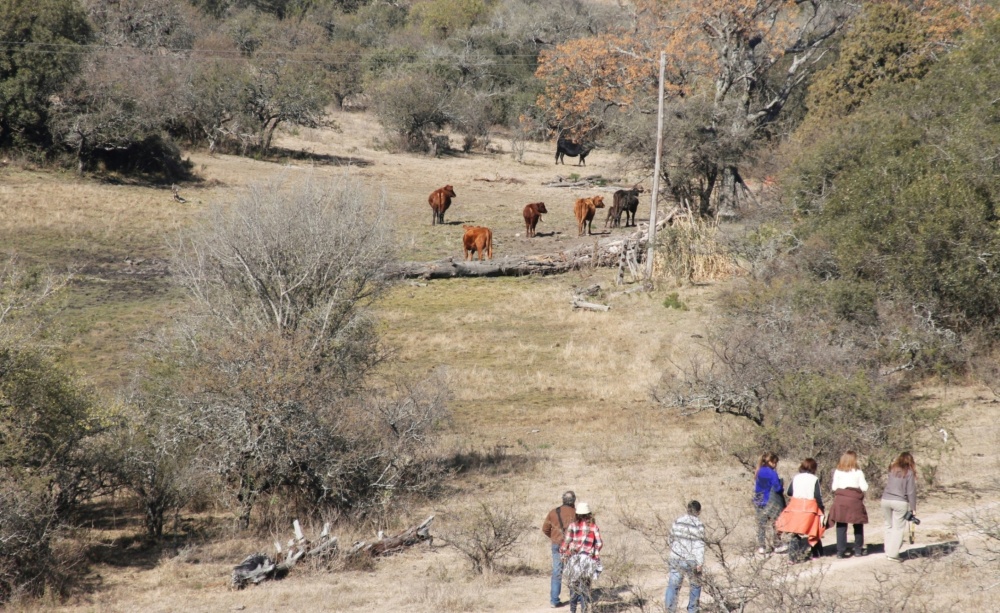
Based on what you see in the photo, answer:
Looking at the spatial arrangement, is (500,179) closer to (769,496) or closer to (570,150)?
(570,150)

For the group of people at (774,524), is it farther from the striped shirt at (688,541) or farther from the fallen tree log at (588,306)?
the fallen tree log at (588,306)

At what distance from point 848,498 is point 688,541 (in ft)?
7.70

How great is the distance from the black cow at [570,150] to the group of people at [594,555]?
4619 centimetres

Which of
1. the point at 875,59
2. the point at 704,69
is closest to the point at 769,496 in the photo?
the point at 704,69

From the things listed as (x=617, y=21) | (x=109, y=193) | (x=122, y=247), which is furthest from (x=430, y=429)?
(x=617, y=21)

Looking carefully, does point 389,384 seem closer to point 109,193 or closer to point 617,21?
point 109,193

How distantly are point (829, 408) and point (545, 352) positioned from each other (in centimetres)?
1014

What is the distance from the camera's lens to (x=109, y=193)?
34250mm

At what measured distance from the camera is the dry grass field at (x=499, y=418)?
10055mm

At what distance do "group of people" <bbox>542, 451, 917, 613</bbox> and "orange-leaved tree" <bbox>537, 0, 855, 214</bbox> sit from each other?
2398 cm

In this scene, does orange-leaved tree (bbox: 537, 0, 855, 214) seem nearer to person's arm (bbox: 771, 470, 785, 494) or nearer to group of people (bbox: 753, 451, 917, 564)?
person's arm (bbox: 771, 470, 785, 494)

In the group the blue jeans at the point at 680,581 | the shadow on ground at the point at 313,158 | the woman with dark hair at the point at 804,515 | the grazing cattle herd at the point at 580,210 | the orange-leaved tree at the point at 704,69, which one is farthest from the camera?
the shadow on ground at the point at 313,158

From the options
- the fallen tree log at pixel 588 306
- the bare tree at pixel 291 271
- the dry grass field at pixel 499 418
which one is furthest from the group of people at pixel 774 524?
the fallen tree log at pixel 588 306

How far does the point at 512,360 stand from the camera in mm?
21656
